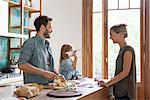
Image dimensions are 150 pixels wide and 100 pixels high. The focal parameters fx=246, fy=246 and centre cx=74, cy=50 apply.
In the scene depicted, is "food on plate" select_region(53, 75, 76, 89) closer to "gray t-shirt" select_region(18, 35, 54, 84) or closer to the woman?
"gray t-shirt" select_region(18, 35, 54, 84)

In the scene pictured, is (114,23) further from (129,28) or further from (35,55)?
(35,55)

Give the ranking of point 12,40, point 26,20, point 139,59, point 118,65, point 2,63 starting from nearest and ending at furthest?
point 118,65 → point 2,63 → point 12,40 → point 26,20 → point 139,59

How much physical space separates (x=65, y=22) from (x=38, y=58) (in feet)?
8.41

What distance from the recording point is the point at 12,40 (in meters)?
3.85

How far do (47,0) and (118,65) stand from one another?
279 cm

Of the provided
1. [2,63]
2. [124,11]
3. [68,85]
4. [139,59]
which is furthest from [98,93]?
[124,11]

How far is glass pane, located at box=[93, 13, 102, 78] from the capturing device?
481 cm

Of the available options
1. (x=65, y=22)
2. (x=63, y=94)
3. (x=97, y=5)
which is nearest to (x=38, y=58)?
(x=63, y=94)

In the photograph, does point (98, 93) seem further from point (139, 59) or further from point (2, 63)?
point (139, 59)

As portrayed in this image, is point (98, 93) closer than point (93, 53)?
Yes

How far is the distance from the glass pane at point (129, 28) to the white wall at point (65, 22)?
60 centimetres

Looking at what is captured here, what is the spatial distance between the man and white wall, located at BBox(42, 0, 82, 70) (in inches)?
89.8

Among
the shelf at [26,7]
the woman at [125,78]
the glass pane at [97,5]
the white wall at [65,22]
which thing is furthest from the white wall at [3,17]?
the glass pane at [97,5]

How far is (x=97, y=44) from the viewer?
4832 mm
